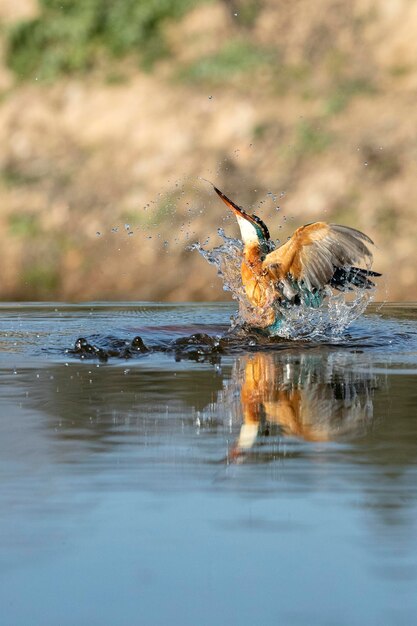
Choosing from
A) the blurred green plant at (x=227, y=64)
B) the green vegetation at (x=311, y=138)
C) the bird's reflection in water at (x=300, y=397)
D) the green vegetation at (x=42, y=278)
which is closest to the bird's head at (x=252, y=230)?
the bird's reflection in water at (x=300, y=397)

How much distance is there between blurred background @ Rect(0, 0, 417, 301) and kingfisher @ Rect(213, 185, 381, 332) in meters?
3.45

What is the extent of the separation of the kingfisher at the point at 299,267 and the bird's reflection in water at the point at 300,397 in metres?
1.31

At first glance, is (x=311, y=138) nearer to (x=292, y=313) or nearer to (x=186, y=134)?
(x=186, y=134)

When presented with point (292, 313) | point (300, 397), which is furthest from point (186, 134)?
point (300, 397)

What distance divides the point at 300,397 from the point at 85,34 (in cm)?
1006

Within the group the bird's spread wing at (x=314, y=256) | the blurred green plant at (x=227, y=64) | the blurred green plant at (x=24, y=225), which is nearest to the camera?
the bird's spread wing at (x=314, y=256)

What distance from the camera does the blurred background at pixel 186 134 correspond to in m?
12.9

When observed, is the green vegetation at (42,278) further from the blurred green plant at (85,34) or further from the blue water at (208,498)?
the blue water at (208,498)

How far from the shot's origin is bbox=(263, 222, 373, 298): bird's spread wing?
8.59 m

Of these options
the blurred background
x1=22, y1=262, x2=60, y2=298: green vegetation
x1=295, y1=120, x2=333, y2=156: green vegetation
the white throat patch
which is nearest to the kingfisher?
the white throat patch

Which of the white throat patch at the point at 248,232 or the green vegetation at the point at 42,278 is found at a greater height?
the white throat patch at the point at 248,232

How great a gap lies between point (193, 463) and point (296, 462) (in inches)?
10.6

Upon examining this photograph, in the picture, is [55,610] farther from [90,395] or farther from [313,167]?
[313,167]

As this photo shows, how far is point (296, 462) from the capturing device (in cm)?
381
